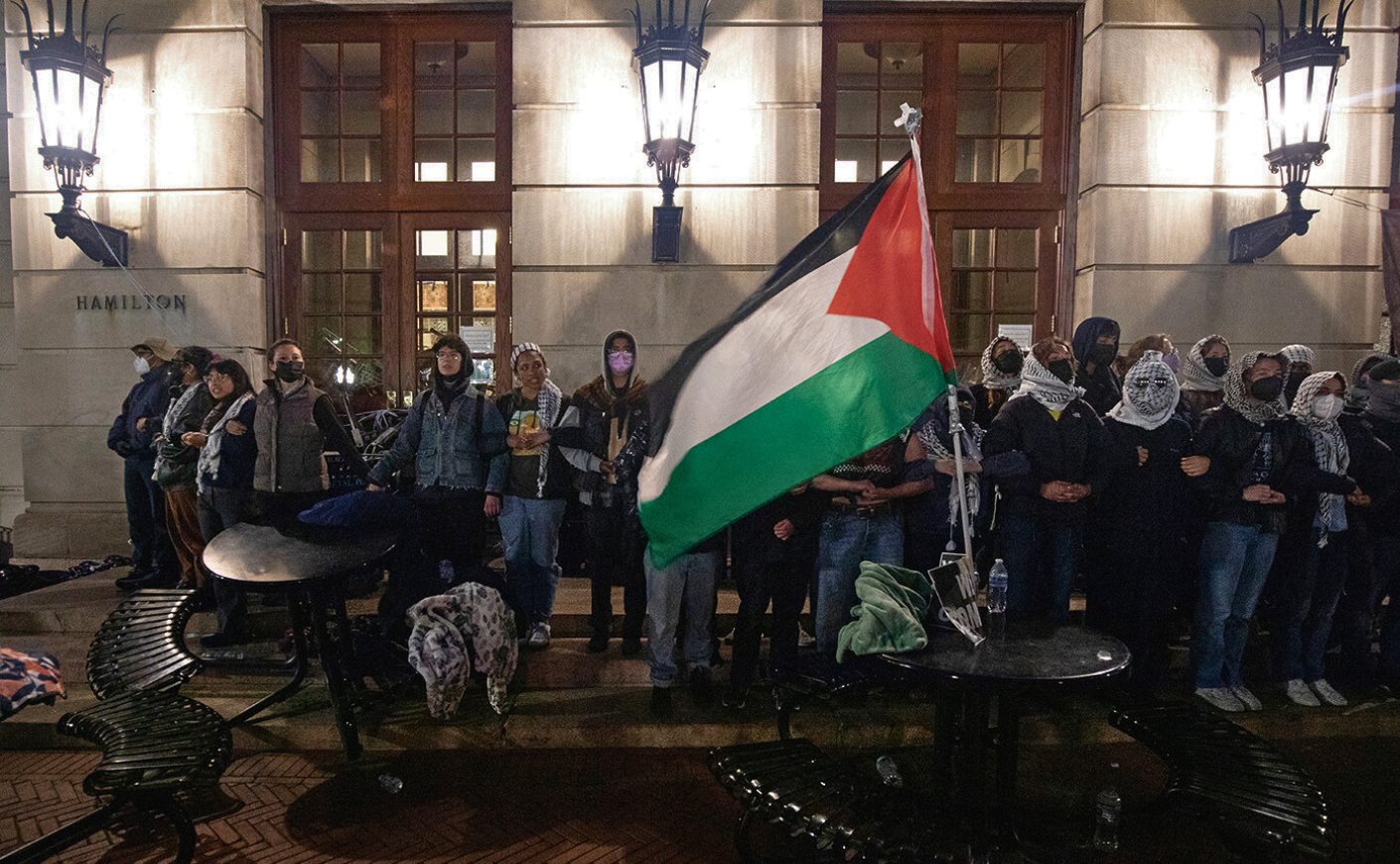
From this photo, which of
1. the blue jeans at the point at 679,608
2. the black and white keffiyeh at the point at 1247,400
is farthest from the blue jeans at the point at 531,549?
the black and white keffiyeh at the point at 1247,400

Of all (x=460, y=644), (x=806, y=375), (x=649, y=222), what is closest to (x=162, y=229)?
(x=649, y=222)

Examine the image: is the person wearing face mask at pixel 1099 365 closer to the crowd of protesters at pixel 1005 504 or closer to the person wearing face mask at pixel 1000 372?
the crowd of protesters at pixel 1005 504

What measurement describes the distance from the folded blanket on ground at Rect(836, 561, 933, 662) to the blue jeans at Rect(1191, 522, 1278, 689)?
2.17 m

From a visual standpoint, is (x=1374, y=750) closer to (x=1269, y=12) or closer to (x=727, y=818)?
(x=727, y=818)

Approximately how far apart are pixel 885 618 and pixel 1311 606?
3.19m

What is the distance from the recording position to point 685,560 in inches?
161

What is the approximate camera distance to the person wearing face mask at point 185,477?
5.25 meters

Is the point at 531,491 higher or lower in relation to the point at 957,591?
higher

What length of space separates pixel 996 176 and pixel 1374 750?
16.8 ft

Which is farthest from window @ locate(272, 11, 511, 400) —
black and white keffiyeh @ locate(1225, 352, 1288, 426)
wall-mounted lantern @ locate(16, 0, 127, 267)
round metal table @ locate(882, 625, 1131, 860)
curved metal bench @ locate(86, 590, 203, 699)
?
black and white keffiyeh @ locate(1225, 352, 1288, 426)

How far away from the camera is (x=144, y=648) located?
358cm

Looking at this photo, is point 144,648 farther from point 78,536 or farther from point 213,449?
point 78,536

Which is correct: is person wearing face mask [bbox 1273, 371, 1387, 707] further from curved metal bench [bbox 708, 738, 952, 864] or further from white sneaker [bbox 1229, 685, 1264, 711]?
curved metal bench [bbox 708, 738, 952, 864]

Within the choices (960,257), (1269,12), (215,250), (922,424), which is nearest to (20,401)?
(215,250)
